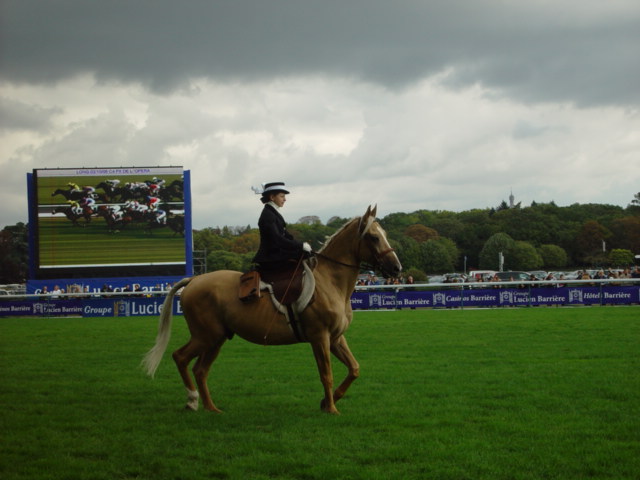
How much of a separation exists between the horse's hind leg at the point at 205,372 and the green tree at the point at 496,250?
247 ft

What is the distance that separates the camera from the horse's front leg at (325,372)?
7.87 m

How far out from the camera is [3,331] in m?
21.4

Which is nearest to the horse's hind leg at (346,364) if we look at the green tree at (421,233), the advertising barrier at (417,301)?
the advertising barrier at (417,301)

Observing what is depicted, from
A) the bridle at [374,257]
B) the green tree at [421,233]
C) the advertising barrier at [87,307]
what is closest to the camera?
the bridle at [374,257]

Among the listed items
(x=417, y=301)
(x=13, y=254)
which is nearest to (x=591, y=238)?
(x=417, y=301)

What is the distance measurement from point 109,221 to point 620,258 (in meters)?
58.4

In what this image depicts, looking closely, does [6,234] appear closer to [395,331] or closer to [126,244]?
[126,244]

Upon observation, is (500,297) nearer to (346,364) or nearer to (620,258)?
(346,364)

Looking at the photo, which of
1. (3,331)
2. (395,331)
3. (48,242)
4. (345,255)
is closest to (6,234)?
(48,242)

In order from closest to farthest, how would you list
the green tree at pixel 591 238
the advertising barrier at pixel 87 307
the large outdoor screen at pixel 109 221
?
the advertising barrier at pixel 87 307 < the large outdoor screen at pixel 109 221 < the green tree at pixel 591 238

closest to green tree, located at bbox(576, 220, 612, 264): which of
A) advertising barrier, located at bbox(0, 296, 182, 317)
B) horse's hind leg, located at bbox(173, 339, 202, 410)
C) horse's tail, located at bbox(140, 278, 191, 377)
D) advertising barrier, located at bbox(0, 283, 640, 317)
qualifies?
advertising barrier, located at bbox(0, 283, 640, 317)

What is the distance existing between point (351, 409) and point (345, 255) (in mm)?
1893

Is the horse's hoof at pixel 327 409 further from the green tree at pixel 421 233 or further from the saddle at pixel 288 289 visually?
the green tree at pixel 421 233

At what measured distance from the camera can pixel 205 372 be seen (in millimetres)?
8445
